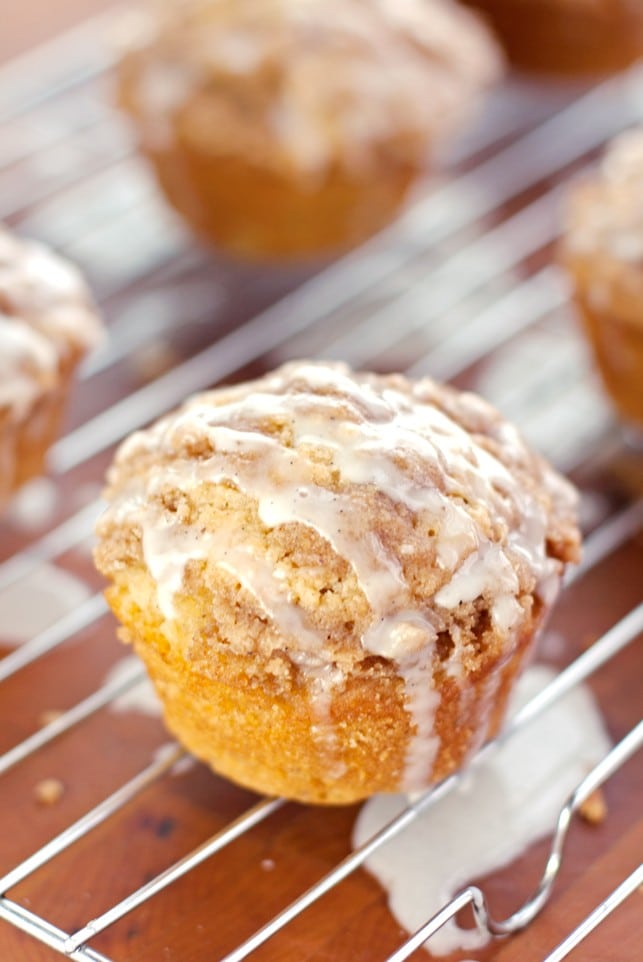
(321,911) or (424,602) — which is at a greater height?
(424,602)

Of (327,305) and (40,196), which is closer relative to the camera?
(327,305)

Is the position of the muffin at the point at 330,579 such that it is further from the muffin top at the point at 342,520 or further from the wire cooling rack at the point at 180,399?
the wire cooling rack at the point at 180,399

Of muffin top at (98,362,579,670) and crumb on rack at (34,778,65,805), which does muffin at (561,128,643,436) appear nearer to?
muffin top at (98,362,579,670)

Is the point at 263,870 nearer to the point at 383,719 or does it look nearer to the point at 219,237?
the point at 383,719

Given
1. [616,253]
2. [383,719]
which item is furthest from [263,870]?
[616,253]

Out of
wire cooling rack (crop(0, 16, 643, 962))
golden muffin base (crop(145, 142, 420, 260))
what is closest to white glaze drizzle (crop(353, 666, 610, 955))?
wire cooling rack (crop(0, 16, 643, 962))

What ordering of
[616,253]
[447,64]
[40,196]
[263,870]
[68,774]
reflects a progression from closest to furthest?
[263,870], [68,774], [616,253], [447,64], [40,196]
